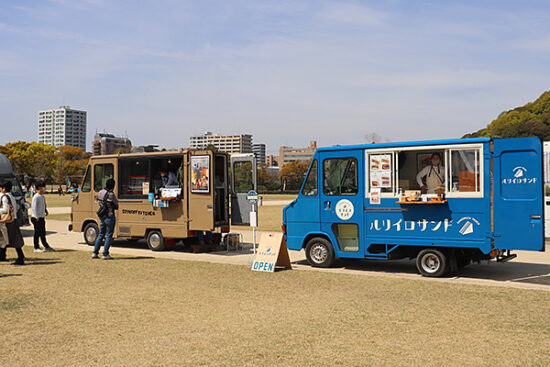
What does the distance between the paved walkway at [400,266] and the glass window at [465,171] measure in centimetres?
175

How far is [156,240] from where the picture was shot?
14.8 metres

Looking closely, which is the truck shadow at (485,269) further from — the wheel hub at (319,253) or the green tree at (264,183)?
the green tree at (264,183)

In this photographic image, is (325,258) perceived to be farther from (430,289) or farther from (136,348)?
(136,348)

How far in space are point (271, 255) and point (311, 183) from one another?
1835 mm

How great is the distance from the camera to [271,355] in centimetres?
536

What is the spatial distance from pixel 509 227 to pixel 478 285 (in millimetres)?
1160

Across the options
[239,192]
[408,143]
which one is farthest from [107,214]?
[408,143]

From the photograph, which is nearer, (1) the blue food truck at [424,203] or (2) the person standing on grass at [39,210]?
(1) the blue food truck at [424,203]

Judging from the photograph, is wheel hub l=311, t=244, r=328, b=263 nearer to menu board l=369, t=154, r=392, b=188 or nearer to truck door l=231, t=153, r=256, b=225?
menu board l=369, t=154, r=392, b=188

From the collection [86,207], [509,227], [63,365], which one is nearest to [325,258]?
[509,227]

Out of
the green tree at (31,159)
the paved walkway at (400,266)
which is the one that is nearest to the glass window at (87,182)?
the paved walkway at (400,266)

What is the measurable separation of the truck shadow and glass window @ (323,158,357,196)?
5.91ft

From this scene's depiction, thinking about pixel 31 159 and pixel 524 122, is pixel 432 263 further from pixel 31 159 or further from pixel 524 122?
pixel 31 159

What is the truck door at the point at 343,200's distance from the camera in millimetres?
10914
